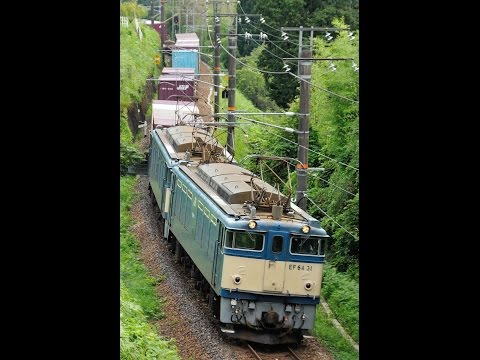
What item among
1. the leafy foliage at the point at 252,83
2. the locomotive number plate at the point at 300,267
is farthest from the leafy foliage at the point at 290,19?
the locomotive number plate at the point at 300,267

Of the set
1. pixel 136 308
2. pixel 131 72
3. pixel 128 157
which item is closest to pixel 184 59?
pixel 131 72

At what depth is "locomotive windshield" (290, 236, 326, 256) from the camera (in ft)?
42.0

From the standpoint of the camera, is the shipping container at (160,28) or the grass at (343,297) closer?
the grass at (343,297)

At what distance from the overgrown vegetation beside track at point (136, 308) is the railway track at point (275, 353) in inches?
46.9

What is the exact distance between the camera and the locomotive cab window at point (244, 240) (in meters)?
12.7

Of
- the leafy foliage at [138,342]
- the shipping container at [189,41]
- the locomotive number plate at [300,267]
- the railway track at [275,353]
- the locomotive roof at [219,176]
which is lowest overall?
the railway track at [275,353]

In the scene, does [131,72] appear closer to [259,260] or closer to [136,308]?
[136,308]

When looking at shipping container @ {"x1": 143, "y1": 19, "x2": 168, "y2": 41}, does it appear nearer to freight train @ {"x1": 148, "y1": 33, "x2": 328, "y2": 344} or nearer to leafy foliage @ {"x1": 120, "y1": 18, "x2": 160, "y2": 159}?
leafy foliage @ {"x1": 120, "y1": 18, "x2": 160, "y2": 159}

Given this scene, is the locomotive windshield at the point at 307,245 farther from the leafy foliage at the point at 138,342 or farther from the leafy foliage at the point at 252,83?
the leafy foliage at the point at 252,83

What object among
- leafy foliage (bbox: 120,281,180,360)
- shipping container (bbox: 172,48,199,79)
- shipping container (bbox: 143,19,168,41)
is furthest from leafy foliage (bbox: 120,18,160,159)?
leafy foliage (bbox: 120,281,180,360)
